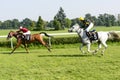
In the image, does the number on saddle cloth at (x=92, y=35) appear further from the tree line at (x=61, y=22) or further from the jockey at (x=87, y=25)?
the tree line at (x=61, y=22)

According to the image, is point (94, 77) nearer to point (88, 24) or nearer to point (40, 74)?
point (40, 74)

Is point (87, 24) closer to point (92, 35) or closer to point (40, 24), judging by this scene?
point (92, 35)

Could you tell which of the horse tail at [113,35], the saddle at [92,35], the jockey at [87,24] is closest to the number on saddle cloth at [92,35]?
the saddle at [92,35]

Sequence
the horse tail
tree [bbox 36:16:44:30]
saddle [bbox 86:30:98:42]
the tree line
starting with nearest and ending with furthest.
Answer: saddle [bbox 86:30:98:42] < the horse tail < tree [bbox 36:16:44:30] < the tree line

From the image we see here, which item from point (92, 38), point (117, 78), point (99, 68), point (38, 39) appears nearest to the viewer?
point (117, 78)

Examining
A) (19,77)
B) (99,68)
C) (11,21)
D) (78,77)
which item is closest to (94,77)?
(78,77)

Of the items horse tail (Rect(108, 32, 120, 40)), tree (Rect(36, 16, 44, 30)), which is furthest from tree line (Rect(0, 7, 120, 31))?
horse tail (Rect(108, 32, 120, 40))

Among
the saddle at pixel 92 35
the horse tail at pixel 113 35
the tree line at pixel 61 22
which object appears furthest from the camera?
the tree line at pixel 61 22

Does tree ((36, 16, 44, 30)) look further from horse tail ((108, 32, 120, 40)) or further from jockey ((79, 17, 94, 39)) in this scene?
jockey ((79, 17, 94, 39))

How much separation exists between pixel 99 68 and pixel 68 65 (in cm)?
151

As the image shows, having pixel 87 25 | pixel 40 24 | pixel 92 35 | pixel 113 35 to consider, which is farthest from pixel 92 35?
pixel 40 24

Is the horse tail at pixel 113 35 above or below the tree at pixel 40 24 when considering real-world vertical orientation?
below

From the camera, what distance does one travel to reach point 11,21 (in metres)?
150

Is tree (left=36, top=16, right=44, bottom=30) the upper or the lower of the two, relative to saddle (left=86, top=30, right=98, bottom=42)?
upper
